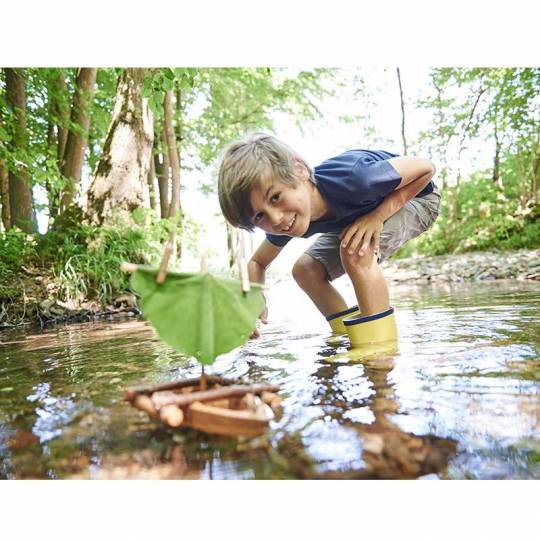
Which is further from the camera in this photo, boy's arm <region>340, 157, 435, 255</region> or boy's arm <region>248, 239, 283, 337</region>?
boy's arm <region>248, 239, 283, 337</region>

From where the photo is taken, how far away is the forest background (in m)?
3.84

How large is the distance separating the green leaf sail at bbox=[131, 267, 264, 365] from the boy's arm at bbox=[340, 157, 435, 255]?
0.90 m

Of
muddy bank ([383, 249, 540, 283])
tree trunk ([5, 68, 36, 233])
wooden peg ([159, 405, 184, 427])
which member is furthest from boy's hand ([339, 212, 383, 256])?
tree trunk ([5, 68, 36, 233])

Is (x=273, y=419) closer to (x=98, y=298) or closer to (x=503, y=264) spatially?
(x=98, y=298)

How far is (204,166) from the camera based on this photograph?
8766mm

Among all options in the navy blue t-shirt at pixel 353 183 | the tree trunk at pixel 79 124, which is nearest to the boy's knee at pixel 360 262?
the navy blue t-shirt at pixel 353 183

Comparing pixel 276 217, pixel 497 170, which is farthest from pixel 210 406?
pixel 497 170

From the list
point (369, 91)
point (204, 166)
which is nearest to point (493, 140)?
point (369, 91)

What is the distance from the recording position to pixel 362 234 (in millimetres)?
1676

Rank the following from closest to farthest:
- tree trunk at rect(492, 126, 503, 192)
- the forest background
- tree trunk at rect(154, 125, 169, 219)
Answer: the forest background, tree trunk at rect(154, 125, 169, 219), tree trunk at rect(492, 126, 503, 192)

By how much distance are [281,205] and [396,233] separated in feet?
2.30

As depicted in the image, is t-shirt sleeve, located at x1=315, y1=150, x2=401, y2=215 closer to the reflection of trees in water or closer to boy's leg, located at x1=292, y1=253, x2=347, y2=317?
boy's leg, located at x1=292, y1=253, x2=347, y2=317

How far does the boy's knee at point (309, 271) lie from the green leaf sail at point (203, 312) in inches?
51.6
